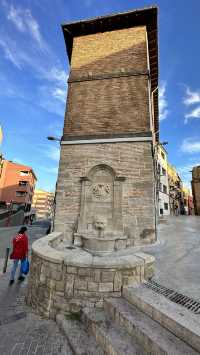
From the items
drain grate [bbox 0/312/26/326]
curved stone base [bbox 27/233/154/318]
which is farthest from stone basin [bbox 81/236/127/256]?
drain grate [bbox 0/312/26/326]

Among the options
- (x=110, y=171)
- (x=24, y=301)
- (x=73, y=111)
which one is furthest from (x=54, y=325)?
(x=73, y=111)

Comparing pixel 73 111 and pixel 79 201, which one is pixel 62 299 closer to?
pixel 79 201

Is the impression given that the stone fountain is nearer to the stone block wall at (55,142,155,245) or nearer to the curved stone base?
the stone block wall at (55,142,155,245)

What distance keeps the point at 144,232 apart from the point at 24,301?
504 cm

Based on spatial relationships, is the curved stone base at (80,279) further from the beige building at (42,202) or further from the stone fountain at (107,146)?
the beige building at (42,202)

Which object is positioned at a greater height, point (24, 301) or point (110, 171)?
point (110, 171)

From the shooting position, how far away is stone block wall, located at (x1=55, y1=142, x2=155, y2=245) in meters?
8.26

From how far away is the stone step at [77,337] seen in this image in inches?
121

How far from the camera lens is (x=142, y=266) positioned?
13.9 feet

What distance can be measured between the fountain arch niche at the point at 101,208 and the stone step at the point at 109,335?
406 centimetres

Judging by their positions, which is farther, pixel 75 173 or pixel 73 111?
pixel 73 111

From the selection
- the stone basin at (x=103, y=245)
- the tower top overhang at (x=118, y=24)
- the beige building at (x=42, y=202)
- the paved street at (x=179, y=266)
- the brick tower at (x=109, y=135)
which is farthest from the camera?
the beige building at (x=42, y=202)

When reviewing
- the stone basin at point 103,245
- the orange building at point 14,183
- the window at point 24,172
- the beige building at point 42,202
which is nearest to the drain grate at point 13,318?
the stone basin at point 103,245

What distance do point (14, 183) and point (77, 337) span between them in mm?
46793
